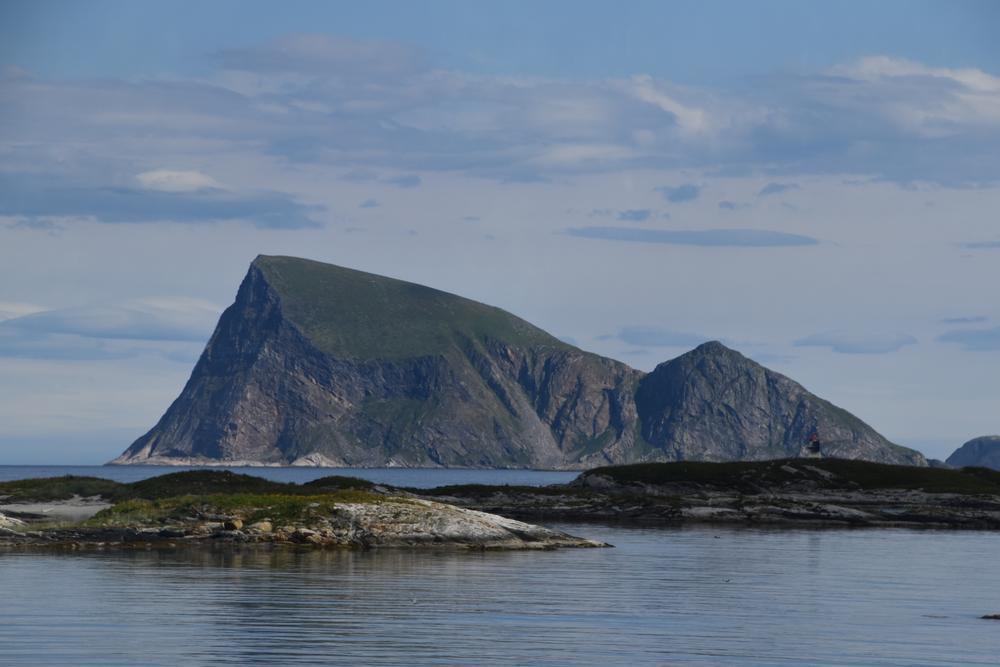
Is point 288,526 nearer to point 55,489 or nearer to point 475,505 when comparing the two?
point 55,489

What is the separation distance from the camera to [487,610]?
135 ft

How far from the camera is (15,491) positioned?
101938 mm

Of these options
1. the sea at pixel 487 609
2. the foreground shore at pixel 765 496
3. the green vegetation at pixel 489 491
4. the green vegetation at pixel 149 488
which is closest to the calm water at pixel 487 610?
the sea at pixel 487 609

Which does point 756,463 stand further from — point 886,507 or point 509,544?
point 509,544

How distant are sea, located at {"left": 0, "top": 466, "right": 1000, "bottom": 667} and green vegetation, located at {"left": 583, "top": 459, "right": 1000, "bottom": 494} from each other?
66.3 meters

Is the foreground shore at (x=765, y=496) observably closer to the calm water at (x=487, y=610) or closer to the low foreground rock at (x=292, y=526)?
the low foreground rock at (x=292, y=526)

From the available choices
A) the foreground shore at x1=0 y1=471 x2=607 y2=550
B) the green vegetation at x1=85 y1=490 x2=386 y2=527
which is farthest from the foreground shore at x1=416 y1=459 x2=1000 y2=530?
the green vegetation at x1=85 y1=490 x2=386 y2=527

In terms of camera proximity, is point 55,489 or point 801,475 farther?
point 801,475

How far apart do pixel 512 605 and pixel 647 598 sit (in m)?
6.58

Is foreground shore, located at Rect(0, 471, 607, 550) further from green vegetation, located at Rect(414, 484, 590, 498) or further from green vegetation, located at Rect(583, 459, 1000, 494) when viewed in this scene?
green vegetation, located at Rect(583, 459, 1000, 494)

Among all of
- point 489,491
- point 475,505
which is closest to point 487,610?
point 475,505

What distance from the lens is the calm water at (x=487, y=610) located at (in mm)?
32625

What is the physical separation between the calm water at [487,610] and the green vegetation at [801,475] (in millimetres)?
67205

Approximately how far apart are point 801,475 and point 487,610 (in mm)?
101227
